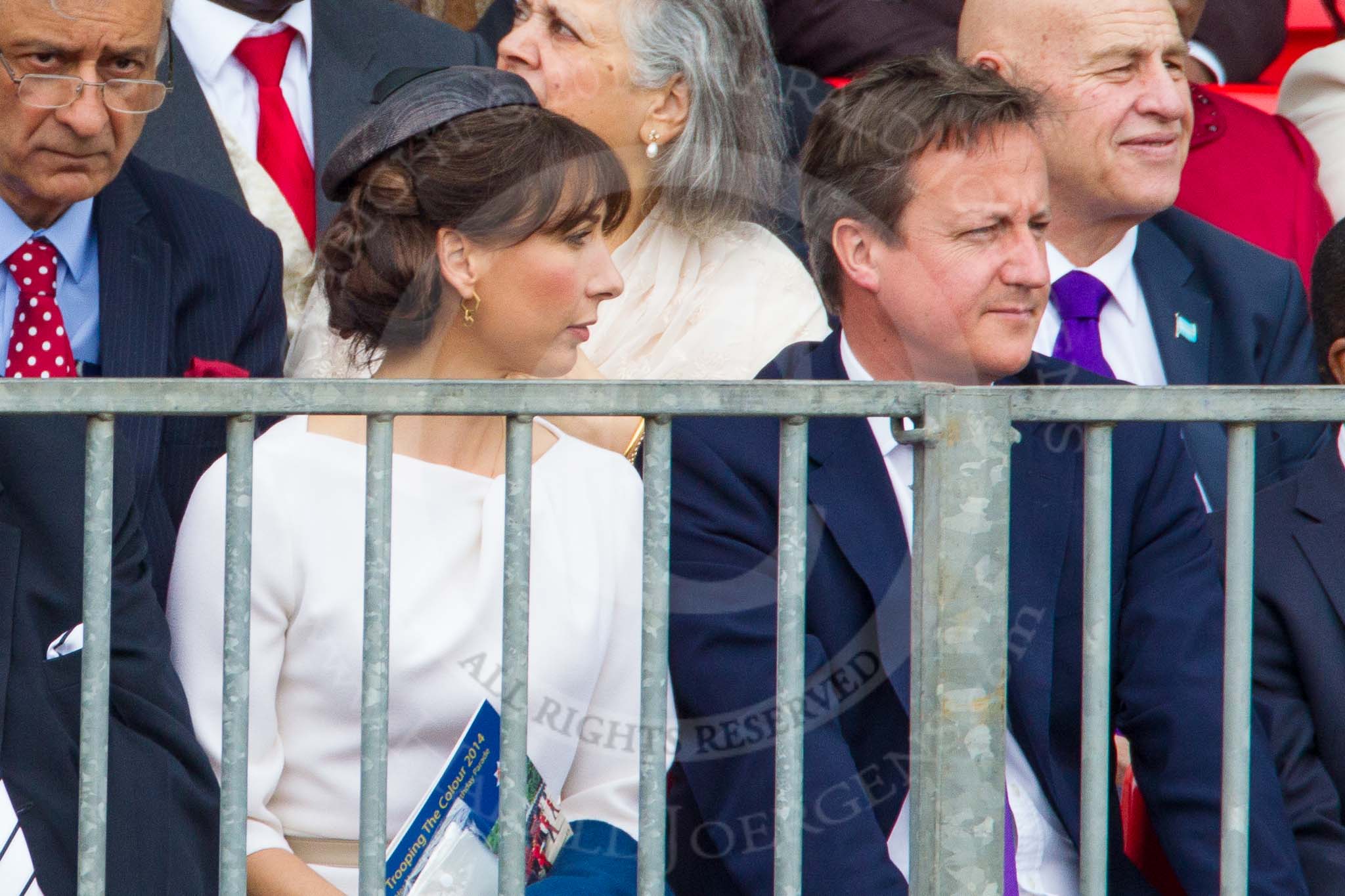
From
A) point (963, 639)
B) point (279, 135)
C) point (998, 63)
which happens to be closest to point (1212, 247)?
point (998, 63)

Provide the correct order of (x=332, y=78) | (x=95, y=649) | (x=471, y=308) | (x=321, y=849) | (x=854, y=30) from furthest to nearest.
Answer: (x=854, y=30) → (x=332, y=78) → (x=471, y=308) → (x=321, y=849) → (x=95, y=649)

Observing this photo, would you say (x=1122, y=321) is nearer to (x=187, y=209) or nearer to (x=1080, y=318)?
(x=1080, y=318)

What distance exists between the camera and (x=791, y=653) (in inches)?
67.2

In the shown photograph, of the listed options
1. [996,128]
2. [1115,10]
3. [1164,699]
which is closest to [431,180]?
[996,128]

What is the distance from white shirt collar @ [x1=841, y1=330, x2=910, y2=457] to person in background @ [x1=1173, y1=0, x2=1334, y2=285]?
1484 millimetres

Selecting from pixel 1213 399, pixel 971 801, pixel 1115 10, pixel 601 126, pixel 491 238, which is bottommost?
pixel 971 801

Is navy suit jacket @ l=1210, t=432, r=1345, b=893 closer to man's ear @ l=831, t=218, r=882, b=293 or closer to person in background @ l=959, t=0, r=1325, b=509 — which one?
man's ear @ l=831, t=218, r=882, b=293

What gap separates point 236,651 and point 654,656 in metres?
0.40

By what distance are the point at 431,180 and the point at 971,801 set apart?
136 cm

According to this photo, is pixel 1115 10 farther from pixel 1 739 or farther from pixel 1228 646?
pixel 1 739

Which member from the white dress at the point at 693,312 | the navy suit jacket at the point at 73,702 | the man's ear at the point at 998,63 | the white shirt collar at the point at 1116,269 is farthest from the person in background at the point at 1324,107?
the navy suit jacket at the point at 73,702

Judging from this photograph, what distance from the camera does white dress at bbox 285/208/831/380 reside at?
3.21m

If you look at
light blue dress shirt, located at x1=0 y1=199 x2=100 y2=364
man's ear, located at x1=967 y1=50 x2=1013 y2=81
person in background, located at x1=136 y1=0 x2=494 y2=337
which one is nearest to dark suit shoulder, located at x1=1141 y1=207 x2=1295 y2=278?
man's ear, located at x1=967 y1=50 x2=1013 y2=81

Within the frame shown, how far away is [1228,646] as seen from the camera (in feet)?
5.81
